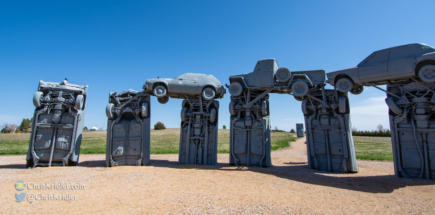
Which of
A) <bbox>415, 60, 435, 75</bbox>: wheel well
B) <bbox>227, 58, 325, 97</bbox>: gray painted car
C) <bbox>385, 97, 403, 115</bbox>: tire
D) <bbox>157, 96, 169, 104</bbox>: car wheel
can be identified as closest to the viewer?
<bbox>415, 60, 435, 75</bbox>: wheel well

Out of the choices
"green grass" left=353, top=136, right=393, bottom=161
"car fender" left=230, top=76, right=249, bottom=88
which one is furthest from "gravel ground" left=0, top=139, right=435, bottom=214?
"green grass" left=353, top=136, right=393, bottom=161

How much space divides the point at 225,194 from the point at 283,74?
986 centimetres

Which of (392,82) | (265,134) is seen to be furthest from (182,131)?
(392,82)

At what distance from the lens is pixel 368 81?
41.1 feet

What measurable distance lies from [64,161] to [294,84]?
1636cm

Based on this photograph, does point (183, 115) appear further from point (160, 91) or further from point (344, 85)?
point (344, 85)

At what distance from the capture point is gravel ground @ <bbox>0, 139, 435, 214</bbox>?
22.2ft

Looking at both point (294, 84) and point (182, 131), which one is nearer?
point (294, 84)

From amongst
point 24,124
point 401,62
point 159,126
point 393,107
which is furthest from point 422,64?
point 24,124

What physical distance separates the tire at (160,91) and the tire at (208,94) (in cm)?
291

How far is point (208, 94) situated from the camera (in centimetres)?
1644

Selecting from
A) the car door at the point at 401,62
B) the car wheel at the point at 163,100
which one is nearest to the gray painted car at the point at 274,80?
the car door at the point at 401,62

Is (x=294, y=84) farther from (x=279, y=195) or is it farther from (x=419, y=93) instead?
(x=279, y=195)

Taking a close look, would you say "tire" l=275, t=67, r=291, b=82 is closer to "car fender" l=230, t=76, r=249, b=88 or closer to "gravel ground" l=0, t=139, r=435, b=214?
"car fender" l=230, t=76, r=249, b=88
